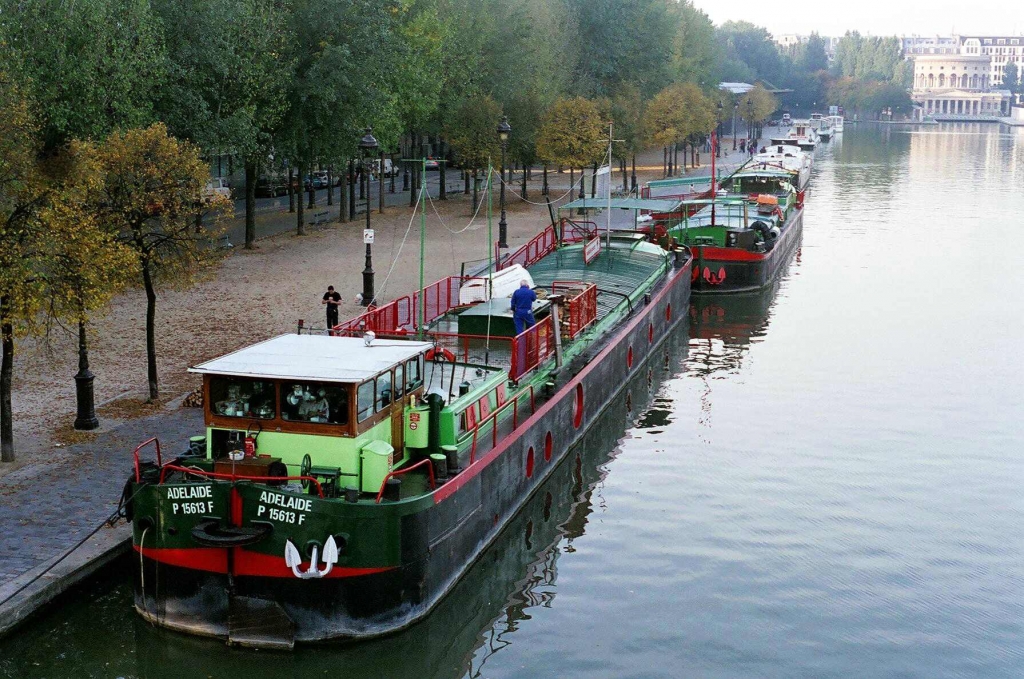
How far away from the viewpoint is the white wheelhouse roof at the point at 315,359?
648 inches

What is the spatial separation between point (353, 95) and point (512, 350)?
2655 centimetres

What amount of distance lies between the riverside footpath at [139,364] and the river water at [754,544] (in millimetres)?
719

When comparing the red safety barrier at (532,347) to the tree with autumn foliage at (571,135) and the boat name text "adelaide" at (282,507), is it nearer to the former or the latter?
the boat name text "adelaide" at (282,507)

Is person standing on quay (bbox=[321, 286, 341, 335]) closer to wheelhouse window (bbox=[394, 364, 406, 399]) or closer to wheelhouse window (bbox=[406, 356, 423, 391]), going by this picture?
wheelhouse window (bbox=[406, 356, 423, 391])

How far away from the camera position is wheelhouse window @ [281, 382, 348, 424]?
16469mm

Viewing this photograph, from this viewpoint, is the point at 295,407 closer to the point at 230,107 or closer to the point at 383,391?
the point at 383,391

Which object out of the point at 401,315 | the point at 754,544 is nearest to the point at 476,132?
the point at 401,315

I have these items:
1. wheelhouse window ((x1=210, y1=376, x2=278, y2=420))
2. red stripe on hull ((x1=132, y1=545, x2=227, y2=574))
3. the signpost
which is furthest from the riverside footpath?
the signpost

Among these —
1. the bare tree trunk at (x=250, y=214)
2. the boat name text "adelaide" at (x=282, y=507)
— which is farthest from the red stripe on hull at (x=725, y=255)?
the boat name text "adelaide" at (x=282, y=507)

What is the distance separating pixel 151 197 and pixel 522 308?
790cm

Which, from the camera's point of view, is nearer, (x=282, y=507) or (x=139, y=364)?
(x=282, y=507)

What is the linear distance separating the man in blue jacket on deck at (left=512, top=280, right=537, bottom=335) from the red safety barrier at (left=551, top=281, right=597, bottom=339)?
9.88 ft

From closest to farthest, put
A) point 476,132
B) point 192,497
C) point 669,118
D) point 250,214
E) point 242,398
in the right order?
point 192,497
point 242,398
point 250,214
point 476,132
point 669,118

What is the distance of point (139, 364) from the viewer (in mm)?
28141
